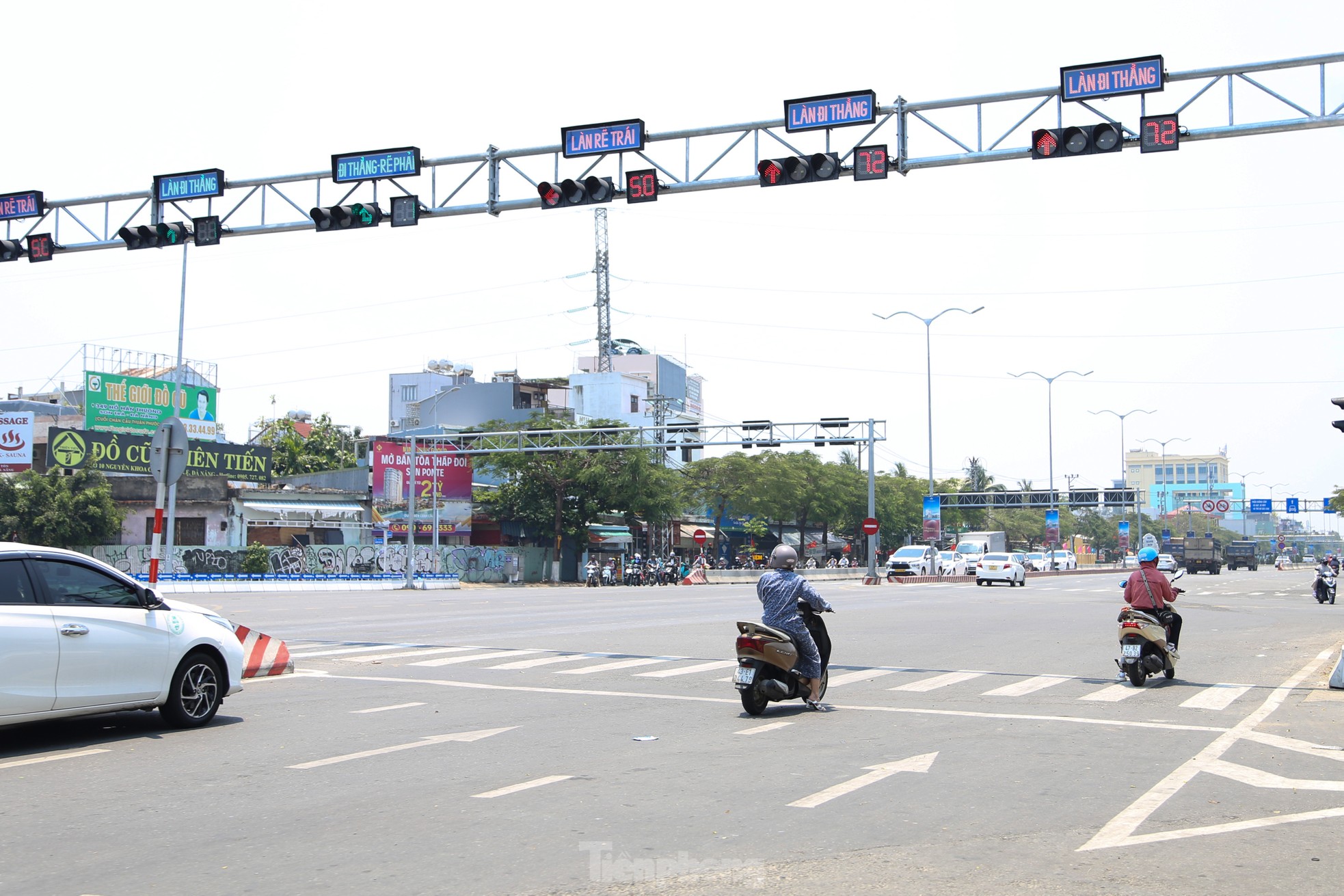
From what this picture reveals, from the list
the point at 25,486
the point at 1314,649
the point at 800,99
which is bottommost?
the point at 1314,649

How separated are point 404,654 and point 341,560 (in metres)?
39.8

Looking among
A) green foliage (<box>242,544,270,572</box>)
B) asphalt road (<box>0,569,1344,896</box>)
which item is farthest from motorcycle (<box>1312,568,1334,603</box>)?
green foliage (<box>242,544,270,572</box>)

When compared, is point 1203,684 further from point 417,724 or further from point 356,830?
point 356,830

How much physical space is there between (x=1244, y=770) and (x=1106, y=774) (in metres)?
1.05

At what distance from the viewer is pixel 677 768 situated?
855 centimetres

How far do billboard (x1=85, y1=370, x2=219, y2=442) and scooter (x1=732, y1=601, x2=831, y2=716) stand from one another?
44.5 metres

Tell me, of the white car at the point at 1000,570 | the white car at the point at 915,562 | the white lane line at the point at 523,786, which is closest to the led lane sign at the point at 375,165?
the white lane line at the point at 523,786

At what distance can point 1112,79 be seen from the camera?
16.6 m

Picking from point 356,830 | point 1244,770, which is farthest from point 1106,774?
point 356,830

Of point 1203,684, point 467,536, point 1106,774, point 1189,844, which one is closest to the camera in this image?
point 1189,844

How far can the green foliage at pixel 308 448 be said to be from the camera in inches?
3098

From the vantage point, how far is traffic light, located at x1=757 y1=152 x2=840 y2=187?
1803 cm

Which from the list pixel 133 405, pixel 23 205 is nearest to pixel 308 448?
pixel 133 405

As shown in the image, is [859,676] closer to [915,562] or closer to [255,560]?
[255,560]
